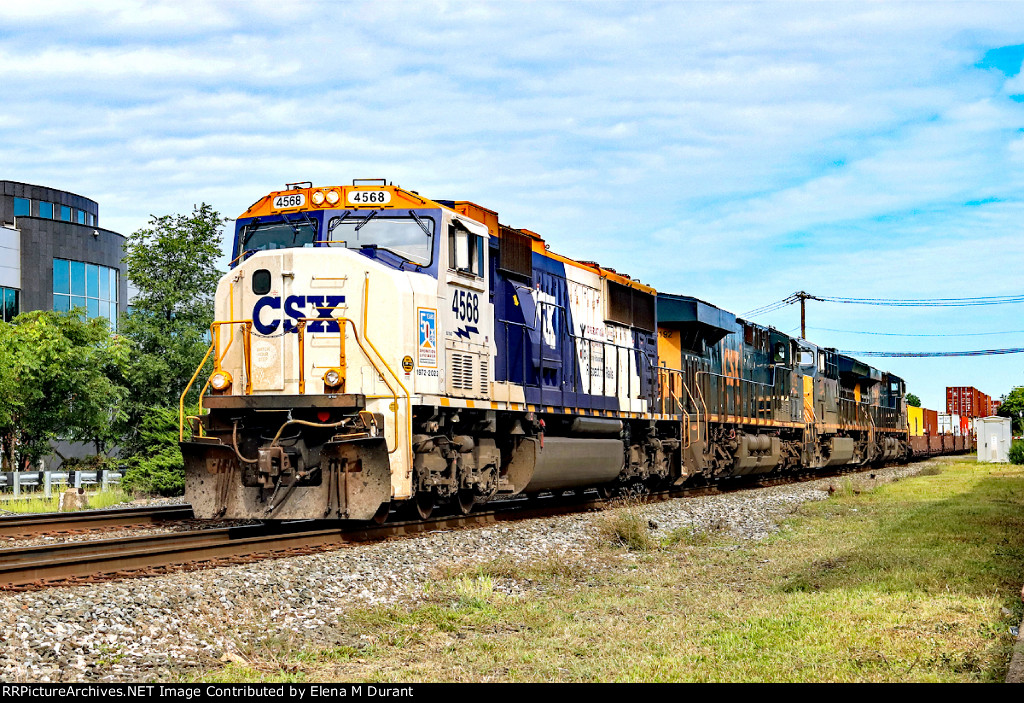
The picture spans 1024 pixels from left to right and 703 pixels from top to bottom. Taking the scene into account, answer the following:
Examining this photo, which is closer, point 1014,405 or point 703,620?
point 703,620

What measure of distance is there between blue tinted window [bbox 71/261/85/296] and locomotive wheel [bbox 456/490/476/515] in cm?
3605

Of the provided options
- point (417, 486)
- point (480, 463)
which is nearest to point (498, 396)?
point (480, 463)

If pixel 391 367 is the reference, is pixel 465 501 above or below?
below

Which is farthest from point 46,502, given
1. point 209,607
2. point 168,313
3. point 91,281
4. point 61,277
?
point 91,281

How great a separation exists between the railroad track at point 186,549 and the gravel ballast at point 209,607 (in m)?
0.53

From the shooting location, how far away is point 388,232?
38.4ft

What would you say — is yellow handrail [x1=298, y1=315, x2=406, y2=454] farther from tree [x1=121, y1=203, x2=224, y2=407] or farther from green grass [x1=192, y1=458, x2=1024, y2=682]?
tree [x1=121, y1=203, x2=224, y2=407]

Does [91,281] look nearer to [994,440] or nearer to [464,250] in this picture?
[464,250]

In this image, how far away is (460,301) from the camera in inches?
481

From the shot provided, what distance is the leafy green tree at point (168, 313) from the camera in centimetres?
2545

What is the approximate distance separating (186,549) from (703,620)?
16.3 feet

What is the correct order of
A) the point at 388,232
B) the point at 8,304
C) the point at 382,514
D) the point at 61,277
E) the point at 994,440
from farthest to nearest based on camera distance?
the point at 61,277
the point at 994,440
the point at 8,304
the point at 382,514
the point at 388,232
